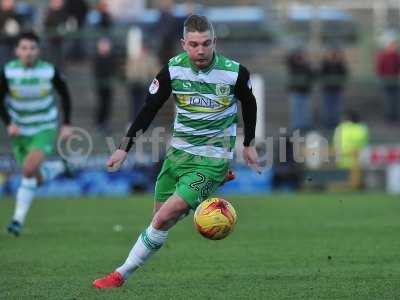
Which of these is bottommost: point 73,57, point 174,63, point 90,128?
point 90,128

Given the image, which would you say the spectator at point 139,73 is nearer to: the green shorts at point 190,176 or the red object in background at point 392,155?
the red object in background at point 392,155

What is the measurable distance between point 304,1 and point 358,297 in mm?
21696

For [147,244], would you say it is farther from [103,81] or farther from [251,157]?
[103,81]

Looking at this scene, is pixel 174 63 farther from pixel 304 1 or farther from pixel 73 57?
pixel 304 1

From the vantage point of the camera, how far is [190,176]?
8.34 metres

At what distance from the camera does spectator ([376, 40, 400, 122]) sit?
24594 mm

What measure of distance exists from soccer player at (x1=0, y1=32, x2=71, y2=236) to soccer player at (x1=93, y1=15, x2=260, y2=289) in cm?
516

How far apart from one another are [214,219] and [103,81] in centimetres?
1582

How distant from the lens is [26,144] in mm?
13891

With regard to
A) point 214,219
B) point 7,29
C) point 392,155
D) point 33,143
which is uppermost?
point 214,219

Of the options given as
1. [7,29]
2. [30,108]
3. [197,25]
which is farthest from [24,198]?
[7,29]

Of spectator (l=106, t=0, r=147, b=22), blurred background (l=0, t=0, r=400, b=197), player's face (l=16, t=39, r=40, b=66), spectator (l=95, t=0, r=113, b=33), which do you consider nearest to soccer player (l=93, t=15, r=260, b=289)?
player's face (l=16, t=39, r=40, b=66)

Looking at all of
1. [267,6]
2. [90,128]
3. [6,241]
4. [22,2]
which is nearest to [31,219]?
[6,241]

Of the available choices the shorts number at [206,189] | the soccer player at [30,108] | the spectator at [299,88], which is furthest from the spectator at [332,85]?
the shorts number at [206,189]
